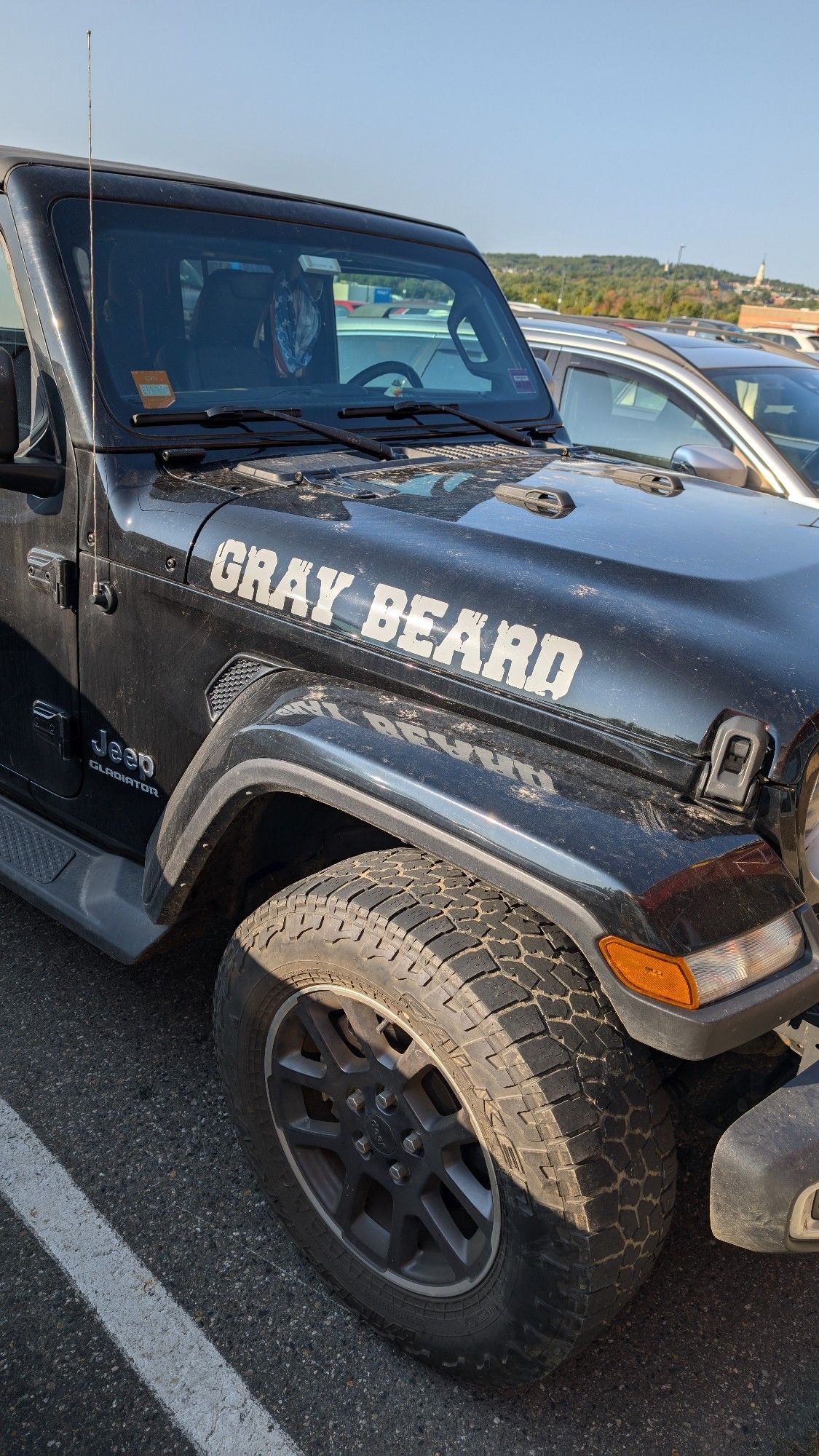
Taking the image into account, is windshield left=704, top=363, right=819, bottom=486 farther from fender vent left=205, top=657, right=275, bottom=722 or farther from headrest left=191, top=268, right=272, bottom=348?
fender vent left=205, top=657, right=275, bottom=722

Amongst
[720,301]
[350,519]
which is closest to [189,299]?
[350,519]

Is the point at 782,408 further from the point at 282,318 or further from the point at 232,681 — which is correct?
the point at 232,681

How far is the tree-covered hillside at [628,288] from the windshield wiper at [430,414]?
718 inches

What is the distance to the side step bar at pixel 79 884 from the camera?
8.18ft

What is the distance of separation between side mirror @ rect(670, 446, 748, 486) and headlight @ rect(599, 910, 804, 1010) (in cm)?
239

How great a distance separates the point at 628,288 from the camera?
118ft

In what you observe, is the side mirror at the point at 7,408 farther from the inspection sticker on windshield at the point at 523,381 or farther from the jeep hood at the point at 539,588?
the inspection sticker on windshield at the point at 523,381

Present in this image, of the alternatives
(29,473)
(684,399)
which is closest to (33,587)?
(29,473)

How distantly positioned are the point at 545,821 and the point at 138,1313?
1268mm

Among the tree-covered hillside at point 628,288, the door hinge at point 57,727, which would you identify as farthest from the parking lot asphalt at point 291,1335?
the tree-covered hillside at point 628,288

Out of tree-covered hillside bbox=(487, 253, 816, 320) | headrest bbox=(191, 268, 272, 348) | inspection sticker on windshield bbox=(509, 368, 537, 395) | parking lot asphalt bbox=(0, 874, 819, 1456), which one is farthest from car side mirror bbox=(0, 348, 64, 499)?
tree-covered hillside bbox=(487, 253, 816, 320)

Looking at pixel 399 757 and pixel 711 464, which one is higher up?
pixel 711 464

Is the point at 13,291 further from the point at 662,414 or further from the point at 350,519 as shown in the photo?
the point at 662,414

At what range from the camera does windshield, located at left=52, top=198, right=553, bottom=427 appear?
256cm
